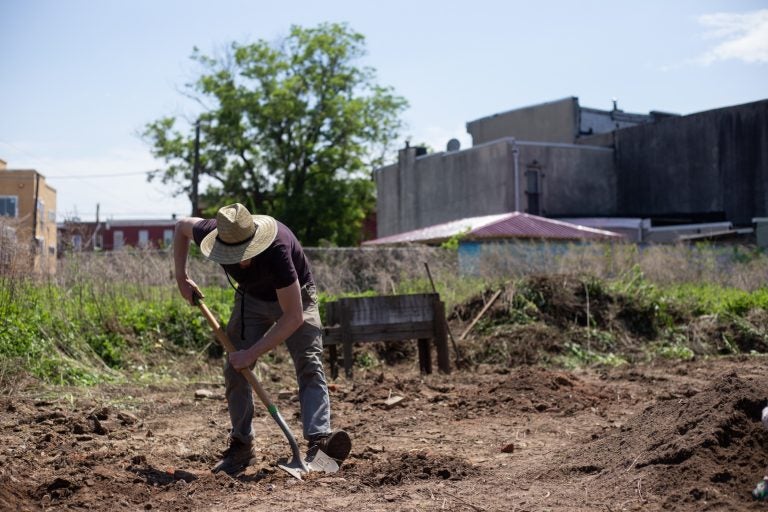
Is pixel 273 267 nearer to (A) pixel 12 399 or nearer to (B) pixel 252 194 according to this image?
(A) pixel 12 399

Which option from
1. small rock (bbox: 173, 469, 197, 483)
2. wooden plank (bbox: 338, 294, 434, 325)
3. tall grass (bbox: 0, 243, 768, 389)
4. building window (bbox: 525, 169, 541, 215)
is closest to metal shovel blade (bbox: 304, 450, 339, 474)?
small rock (bbox: 173, 469, 197, 483)

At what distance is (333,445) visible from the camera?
557 centimetres

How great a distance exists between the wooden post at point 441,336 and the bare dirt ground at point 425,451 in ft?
6.06

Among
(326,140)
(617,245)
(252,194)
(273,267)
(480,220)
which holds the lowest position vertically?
(273,267)

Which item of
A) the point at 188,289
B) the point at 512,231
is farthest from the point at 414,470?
the point at 512,231

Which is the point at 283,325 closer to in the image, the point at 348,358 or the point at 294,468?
the point at 294,468

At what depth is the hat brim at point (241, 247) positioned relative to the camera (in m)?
5.23

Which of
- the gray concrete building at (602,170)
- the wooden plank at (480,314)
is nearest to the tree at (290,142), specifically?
the gray concrete building at (602,170)

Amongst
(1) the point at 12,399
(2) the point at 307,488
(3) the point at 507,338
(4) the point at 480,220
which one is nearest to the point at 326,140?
(4) the point at 480,220

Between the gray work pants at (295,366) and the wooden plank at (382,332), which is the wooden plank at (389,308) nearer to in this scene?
the wooden plank at (382,332)

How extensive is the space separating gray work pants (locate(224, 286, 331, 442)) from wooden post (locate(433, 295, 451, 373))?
516cm

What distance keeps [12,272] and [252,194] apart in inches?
1386

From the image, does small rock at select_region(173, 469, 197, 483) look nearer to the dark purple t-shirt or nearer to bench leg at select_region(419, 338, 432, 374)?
the dark purple t-shirt

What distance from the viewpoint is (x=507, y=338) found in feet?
40.7
